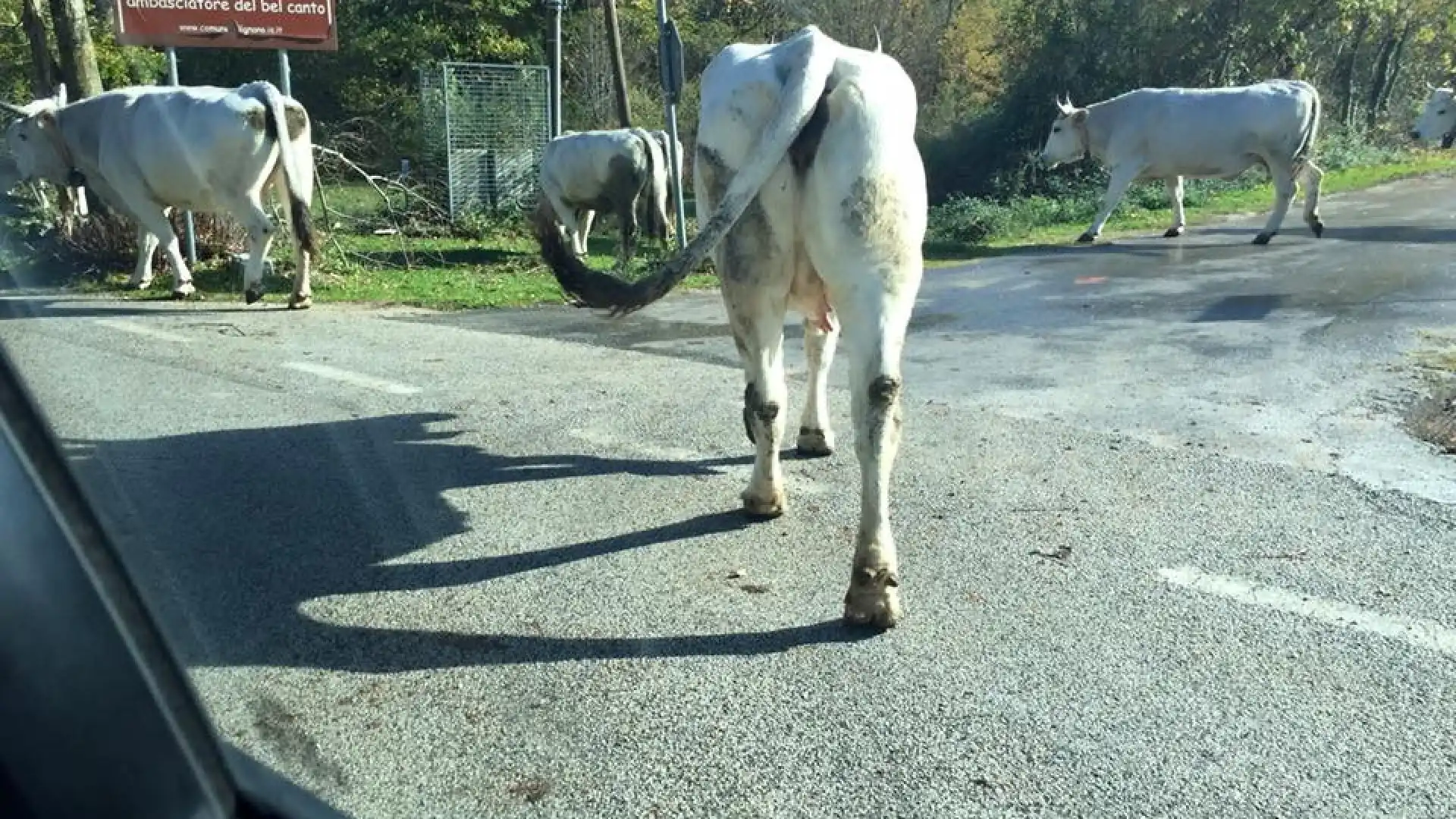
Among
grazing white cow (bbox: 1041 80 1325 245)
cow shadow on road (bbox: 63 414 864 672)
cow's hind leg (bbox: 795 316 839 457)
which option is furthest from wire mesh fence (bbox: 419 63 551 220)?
cow's hind leg (bbox: 795 316 839 457)

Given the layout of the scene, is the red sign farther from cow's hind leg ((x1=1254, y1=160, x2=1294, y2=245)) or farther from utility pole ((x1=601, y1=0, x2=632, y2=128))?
cow's hind leg ((x1=1254, y1=160, x2=1294, y2=245))

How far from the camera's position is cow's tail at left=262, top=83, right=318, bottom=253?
1182 cm

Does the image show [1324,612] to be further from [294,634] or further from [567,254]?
[294,634]

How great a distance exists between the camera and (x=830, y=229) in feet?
14.6

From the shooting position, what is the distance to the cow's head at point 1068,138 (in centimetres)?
1897

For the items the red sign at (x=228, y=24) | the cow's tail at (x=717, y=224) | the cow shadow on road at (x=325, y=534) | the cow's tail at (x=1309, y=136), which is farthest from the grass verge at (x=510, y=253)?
the cow's tail at (x=717, y=224)

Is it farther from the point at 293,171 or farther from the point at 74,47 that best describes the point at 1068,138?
the point at 74,47

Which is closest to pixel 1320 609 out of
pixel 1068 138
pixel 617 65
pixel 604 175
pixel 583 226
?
pixel 604 175

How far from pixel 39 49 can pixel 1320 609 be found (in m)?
17.5

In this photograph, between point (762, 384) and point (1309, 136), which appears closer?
point (762, 384)

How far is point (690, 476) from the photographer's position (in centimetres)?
615

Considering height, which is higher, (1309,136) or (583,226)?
(1309,136)

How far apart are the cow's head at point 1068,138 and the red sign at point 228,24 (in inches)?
419

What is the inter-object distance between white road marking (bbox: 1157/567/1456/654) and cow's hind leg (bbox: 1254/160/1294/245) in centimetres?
1313
